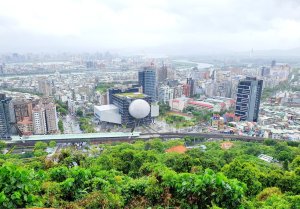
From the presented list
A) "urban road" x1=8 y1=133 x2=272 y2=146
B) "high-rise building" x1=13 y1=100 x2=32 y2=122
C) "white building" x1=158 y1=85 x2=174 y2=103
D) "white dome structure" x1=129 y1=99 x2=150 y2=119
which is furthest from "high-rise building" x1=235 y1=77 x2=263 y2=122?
"high-rise building" x1=13 y1=100 x2=32 y2=122

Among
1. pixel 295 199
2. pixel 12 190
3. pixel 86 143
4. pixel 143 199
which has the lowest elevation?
pixel 86 143

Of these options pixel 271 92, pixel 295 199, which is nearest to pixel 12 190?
pixel 295 199

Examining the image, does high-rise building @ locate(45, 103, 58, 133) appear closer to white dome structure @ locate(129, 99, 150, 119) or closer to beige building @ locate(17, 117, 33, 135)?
beige building @ locate(17, 117, 33, 135)

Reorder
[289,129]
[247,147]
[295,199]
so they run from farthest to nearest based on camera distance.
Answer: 1. [289,129]
2. [247,147]
3. [295,199]

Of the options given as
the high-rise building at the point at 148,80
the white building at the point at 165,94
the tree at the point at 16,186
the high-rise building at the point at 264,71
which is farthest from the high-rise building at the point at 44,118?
the high-rise building at the point at 264,71

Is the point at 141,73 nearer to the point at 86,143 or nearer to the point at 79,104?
the point at 79,104

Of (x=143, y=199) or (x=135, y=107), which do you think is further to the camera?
(x=135, y=107)

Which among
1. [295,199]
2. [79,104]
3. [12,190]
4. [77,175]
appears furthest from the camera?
[79,104]
